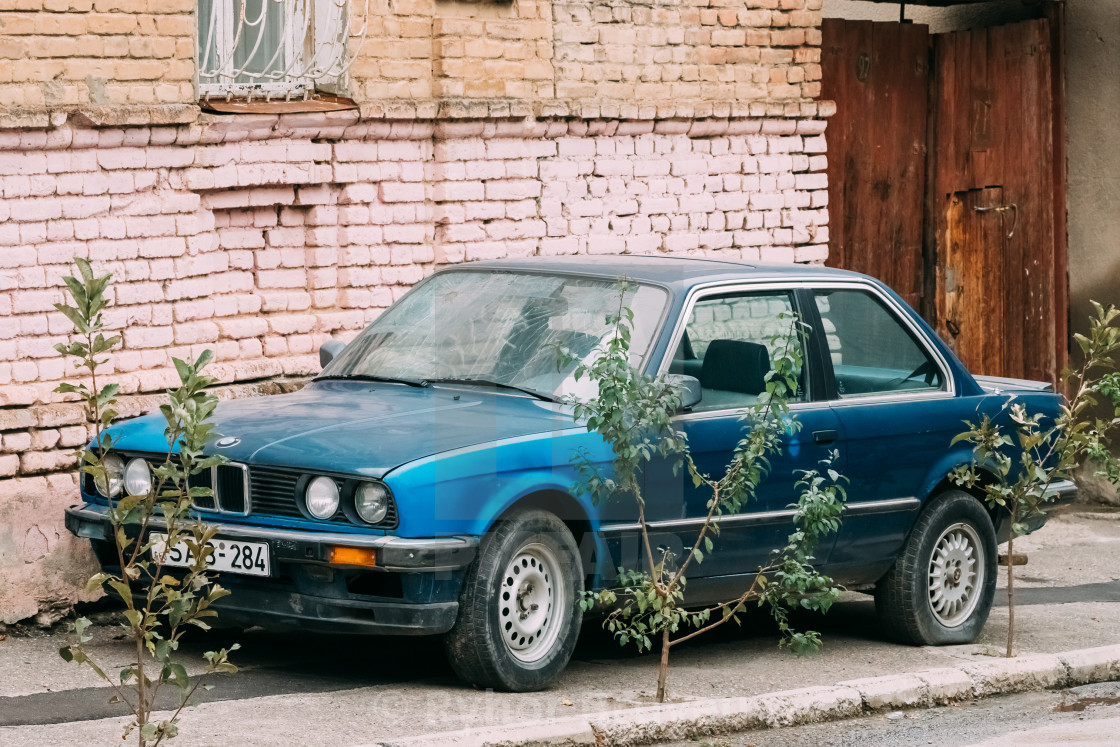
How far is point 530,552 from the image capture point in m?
6.24

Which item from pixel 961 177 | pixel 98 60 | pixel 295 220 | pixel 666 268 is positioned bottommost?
pixel 666 268

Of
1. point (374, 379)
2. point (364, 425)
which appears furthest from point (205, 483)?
point (374, 379)

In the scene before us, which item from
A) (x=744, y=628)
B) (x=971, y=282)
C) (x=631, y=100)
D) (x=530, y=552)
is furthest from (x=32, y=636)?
(x=971, y=282)

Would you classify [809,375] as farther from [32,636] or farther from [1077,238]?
[1077,238]

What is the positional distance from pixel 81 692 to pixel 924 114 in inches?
294

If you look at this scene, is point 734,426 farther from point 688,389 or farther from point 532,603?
point 532,603

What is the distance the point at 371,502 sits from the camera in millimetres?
5934

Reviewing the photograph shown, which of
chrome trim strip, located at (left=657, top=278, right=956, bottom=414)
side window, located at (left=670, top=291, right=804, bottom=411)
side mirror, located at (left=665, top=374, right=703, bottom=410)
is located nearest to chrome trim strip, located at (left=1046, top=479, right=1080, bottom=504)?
chrome trim strip, located at (left=657, top=278, right=956, bottom=414)

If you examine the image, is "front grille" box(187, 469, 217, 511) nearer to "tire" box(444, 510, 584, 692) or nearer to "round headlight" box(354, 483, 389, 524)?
"round headlight" box(354, 483, 389, 524)

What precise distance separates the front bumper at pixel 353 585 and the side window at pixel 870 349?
2118 mm

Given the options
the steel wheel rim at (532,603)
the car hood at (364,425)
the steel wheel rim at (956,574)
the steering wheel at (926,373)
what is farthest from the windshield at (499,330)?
the steel wheel rim at (956,574)

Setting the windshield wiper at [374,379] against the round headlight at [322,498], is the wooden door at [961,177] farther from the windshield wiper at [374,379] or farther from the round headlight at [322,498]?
the round headlight at [322,498]

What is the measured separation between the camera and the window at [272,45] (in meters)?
8.47

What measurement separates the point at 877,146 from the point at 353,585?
21.4ft
